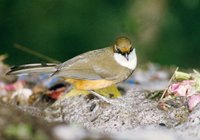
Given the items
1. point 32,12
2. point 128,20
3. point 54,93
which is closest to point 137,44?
point 128,20

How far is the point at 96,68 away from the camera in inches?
296

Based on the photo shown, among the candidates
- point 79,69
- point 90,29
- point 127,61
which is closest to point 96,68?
point 79,69

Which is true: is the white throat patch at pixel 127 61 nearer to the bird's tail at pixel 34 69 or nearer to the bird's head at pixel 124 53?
the bird's head at pixel 124 53

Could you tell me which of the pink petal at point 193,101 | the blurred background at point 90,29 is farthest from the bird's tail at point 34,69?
the blurred background at point 90,29

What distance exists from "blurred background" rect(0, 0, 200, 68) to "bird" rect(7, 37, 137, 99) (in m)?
4.67

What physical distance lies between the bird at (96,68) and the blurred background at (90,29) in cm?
467

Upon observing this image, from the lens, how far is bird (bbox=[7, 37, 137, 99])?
7.43m

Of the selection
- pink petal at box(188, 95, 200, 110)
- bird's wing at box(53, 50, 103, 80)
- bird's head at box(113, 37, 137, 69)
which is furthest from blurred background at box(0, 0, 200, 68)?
pink petal at box(188, 95, 200, 110)

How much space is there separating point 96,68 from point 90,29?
5.49 meters

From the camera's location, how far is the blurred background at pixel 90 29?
12.6 meters

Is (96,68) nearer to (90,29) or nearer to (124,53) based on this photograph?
(124,53)

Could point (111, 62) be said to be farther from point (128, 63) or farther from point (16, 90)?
point (16, 90)

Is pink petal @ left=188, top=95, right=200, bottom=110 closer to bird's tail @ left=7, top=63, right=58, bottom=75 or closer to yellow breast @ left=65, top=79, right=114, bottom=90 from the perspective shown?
yellow breast @ left=65, top=79, right=114, bottom=90

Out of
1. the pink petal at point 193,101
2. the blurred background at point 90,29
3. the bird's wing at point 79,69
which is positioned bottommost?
the pink petal at point 193,101
